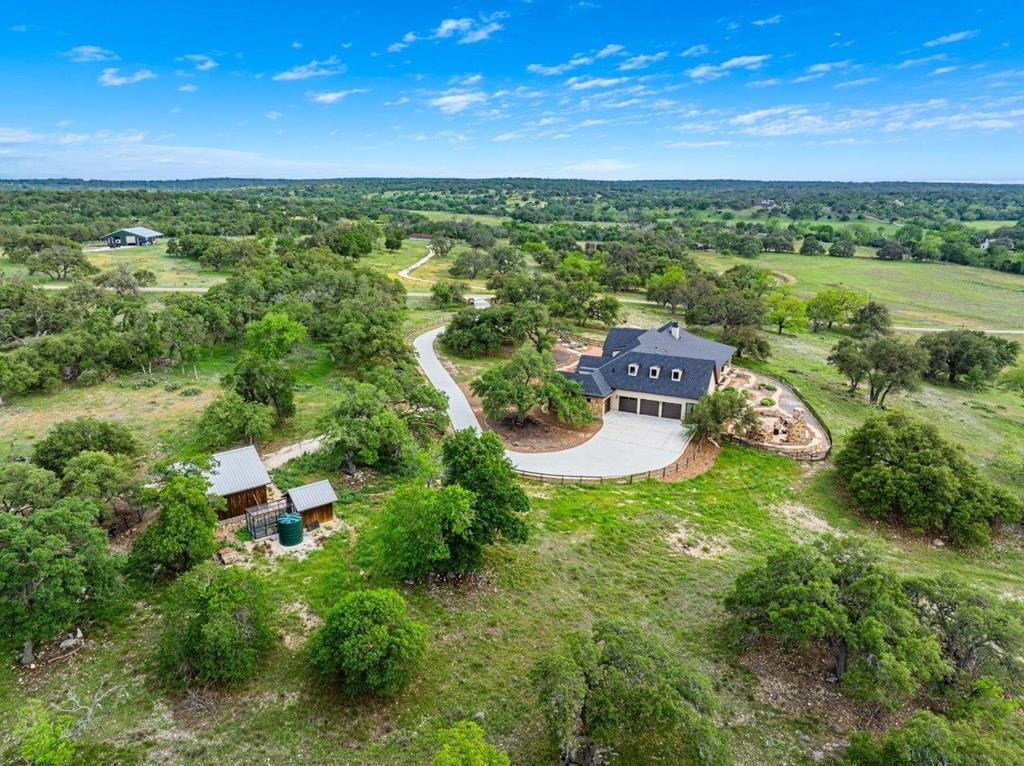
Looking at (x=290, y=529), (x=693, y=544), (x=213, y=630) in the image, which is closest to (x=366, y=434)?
(x=290, y=529)

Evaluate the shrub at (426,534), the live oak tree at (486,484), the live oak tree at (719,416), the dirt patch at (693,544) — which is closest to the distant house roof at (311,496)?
the shrub at (426,534)

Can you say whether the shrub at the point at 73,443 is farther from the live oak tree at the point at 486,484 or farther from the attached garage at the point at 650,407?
the attached garage at the point at 650,407

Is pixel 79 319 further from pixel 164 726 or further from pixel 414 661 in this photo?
pixel 414 661

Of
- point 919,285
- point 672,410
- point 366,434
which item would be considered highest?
point 366,434

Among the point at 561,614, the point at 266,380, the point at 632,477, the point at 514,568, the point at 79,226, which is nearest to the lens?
the point at 561,614

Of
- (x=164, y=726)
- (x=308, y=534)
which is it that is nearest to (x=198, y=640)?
(x=164, y=726)

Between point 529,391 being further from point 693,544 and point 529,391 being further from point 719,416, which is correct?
point 693,544
